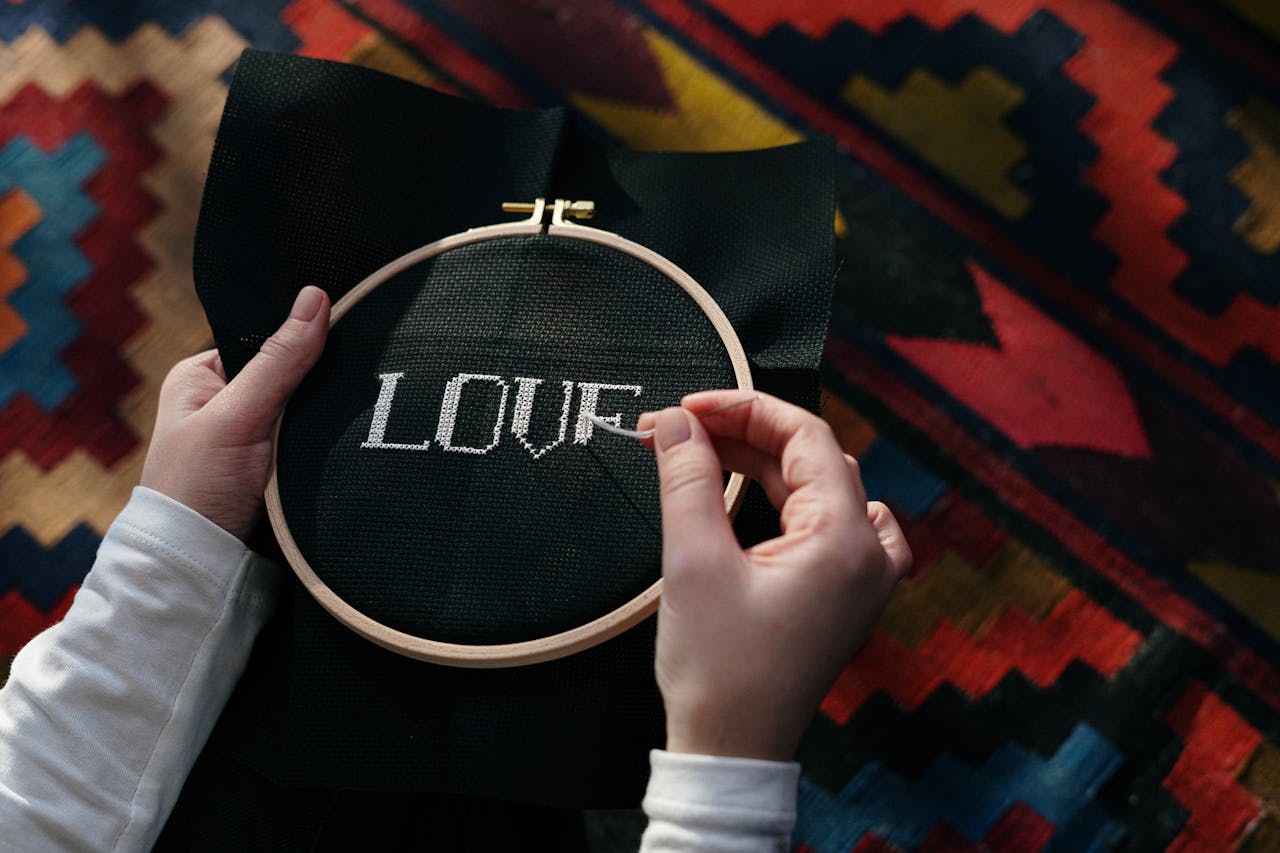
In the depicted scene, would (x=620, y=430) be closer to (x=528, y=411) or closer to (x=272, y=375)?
(x=528, y=411)

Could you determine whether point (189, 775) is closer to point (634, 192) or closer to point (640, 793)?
point (640, 793)

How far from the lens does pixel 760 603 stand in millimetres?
451

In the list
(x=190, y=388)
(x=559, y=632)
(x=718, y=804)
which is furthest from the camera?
(x=190, y=388)

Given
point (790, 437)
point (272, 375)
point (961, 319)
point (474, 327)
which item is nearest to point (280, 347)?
point (272, 375)

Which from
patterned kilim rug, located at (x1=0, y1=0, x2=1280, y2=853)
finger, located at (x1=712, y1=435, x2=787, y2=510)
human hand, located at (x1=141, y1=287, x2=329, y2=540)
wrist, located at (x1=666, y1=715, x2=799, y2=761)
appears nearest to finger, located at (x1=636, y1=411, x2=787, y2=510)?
finger, located at (x1=712, y1=435, x2=787, y2=510)

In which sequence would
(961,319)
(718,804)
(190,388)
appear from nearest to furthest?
(718,804) → (190,388) → (961,319)

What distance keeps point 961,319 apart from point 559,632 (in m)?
0.58

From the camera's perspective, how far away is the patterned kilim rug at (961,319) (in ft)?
2.71

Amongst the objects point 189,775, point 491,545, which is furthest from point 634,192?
point 189,775

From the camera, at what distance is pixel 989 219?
951mm

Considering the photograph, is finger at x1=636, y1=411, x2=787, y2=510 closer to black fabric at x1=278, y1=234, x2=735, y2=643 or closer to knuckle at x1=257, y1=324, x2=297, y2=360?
black fabric at x1=278, y1=234, x2=735, y2=643

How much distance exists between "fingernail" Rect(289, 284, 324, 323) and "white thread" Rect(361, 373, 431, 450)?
0.22ft

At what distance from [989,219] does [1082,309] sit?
0.13 m

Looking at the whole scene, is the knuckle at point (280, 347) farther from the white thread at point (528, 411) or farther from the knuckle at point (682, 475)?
the knuckle at point (682, 475)
